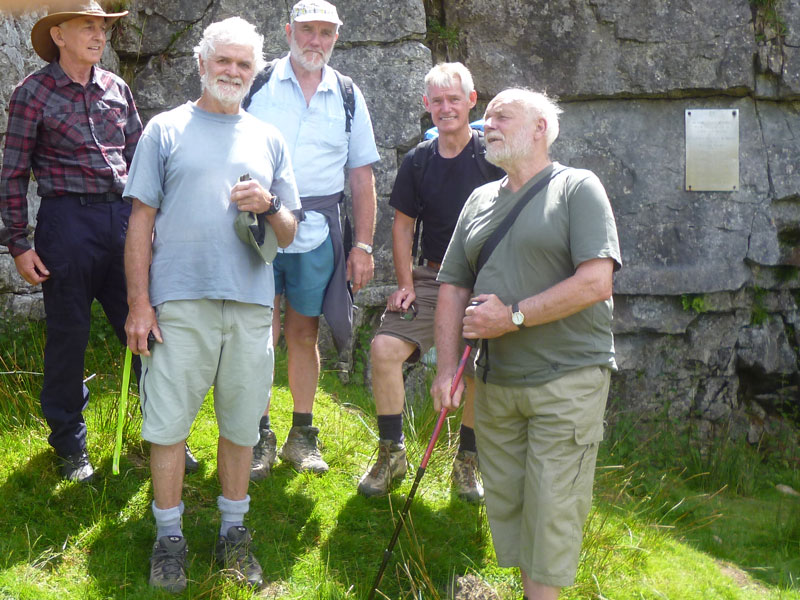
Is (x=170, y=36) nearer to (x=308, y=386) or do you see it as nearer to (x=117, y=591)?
(x=308, y=386)

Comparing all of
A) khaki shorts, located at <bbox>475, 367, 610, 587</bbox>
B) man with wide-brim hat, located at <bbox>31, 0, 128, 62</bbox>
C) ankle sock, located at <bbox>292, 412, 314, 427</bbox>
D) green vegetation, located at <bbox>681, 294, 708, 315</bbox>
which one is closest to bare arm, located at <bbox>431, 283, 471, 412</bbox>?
khaki shorts, located at <bbox>475, 367, 610, 587</bbox>

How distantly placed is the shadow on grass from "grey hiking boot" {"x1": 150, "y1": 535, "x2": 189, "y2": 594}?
0.67 m

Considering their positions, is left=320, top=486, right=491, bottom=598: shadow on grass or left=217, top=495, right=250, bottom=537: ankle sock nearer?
left=217, top=495, right=250, bottom=537: ankle sock

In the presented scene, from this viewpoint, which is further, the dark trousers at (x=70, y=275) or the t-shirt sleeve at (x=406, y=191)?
the t-shirt sleeve at (x=406, y=191)

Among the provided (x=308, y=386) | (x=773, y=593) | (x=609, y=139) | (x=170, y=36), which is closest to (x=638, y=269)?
(x=609, y=139)

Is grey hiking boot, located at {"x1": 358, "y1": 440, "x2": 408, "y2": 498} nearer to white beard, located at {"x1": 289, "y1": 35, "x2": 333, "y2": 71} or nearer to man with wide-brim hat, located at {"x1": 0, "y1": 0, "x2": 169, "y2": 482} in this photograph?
man with wide-brim hat, located at {"x1": 0, "y1": 0, "x2": 169, "y2": 482}

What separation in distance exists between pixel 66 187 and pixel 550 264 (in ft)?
7.30

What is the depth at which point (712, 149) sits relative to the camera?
7.08 m

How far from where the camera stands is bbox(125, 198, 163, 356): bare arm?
10.1 ft

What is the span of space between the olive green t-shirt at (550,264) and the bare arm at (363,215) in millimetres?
1149

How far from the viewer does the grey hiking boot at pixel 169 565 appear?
3236mm

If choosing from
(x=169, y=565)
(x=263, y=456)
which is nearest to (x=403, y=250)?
(x=263, y=456)

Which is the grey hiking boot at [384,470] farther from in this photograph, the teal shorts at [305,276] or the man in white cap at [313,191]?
the teal shorts at [305,276]

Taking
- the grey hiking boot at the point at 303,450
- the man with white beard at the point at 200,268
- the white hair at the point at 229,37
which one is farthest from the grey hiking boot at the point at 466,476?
the white hair at the point at 229,37
